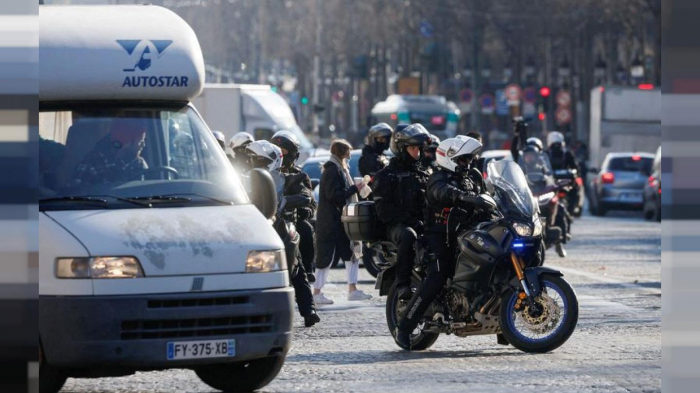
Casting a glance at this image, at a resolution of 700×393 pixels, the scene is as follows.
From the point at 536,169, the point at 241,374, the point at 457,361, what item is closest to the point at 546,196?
the point at 536,169

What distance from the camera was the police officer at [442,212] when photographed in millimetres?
13219

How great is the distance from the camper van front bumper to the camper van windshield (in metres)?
0.73

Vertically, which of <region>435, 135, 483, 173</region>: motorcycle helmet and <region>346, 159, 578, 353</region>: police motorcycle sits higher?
<region>435, 135, 483, 173</region>: motorcycle helmet

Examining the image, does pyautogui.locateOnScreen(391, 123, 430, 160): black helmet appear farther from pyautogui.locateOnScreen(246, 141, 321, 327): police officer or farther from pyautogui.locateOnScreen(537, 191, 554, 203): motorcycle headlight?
pyautogui.locateOnScreen(537, 191, 554, 203): motorcycle headlight

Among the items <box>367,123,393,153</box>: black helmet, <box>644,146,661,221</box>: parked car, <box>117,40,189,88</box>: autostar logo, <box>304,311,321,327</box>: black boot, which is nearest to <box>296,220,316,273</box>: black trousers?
<box>367,123,393,153</box>: black helmet

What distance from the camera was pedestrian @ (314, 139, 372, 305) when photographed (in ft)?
59.5

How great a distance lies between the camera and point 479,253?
13.2m

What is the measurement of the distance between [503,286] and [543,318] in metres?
0.39

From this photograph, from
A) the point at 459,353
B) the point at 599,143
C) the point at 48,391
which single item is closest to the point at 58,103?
the point at 48,391

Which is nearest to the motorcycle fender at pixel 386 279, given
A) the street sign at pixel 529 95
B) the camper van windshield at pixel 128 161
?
the camper van windshield at pixel 128 161

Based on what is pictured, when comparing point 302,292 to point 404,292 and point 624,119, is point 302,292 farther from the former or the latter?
point 624,119

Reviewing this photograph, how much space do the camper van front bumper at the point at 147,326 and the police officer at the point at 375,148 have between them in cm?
724

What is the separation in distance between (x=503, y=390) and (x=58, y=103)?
311 centimetres

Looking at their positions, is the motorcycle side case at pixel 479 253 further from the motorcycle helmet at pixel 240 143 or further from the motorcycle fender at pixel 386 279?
the motorcycle helmet at pixel 240 143
